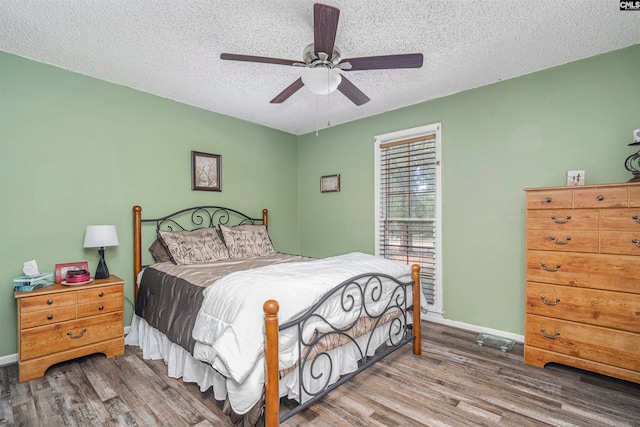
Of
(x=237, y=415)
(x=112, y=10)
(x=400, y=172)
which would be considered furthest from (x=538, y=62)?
(x=237, y=415)

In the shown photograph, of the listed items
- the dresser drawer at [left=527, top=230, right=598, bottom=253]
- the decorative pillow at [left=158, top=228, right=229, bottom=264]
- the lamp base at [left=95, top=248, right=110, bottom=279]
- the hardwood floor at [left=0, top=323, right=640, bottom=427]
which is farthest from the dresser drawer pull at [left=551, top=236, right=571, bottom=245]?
→ the lamp base at [left=95, top=248, right=110, bottom=279]

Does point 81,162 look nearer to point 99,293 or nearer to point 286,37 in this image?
point 99,293

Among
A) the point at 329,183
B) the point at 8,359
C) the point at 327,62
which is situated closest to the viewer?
the point at 327,62

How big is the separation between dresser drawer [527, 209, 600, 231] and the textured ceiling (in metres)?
1.33

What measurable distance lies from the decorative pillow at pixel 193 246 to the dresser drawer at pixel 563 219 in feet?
9.83

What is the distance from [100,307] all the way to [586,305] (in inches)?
152

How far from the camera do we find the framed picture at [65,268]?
2660 mm

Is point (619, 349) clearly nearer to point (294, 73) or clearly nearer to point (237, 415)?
point (237, 415)

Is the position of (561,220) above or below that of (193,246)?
above

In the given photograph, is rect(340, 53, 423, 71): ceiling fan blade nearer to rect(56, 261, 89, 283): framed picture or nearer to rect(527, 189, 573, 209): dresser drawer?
rect(527, 189, 573, 209): dresser drawer

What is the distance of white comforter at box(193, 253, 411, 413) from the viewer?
5.35ft

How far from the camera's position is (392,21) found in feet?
7.00

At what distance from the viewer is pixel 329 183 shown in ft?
15.0

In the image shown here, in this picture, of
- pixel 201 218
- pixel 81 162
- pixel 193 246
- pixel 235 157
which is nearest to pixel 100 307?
pixel 193 246
